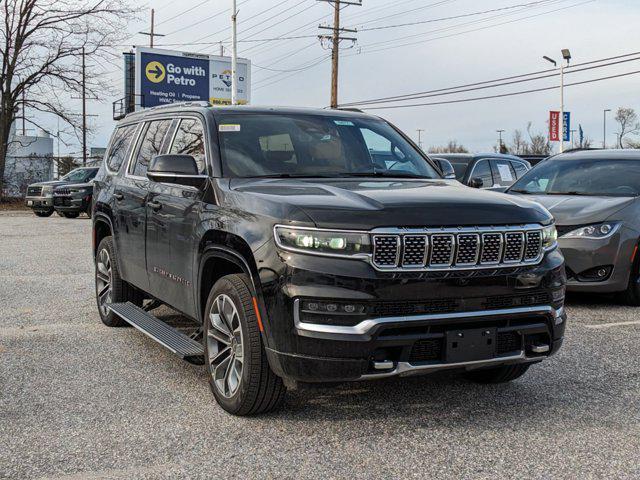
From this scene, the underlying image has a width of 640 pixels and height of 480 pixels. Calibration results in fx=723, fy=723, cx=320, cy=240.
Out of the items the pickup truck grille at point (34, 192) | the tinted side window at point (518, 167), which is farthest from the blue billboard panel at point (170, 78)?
the tinted side window at point (518, 167)

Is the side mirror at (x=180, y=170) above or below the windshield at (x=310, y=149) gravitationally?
below

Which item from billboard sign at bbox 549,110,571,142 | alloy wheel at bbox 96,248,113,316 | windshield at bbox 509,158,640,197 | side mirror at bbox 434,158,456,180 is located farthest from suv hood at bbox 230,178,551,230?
billboard sign at bbox 549,110,571,142

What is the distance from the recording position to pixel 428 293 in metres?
3.73

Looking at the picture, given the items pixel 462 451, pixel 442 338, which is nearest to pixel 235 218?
pixel 442 338

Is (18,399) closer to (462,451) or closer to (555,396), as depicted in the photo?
(462,451)

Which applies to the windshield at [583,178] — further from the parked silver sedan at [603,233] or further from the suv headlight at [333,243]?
the suv headlight at [333,243]

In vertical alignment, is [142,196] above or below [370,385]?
above

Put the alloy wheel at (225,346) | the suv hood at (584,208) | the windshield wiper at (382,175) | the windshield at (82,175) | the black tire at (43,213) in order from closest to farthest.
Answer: the alloy wheel at (225,346), the windshield wiper at (382,175), the suv hood at (584,208), the black tire at (43,213), the windshield at (82,175)

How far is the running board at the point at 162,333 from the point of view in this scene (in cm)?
462

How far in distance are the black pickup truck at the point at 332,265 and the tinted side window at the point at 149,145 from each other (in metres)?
0.68

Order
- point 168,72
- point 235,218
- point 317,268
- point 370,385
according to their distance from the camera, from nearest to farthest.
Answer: point 317,268 → point 235,218 → point 370,385 → point 168,72

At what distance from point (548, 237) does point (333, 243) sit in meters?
1.42

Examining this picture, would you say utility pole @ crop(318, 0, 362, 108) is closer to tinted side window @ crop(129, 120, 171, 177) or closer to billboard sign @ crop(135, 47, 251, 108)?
billboard sign @ crop(135, 47, 251, 108)

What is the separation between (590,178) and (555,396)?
4.92 metres
